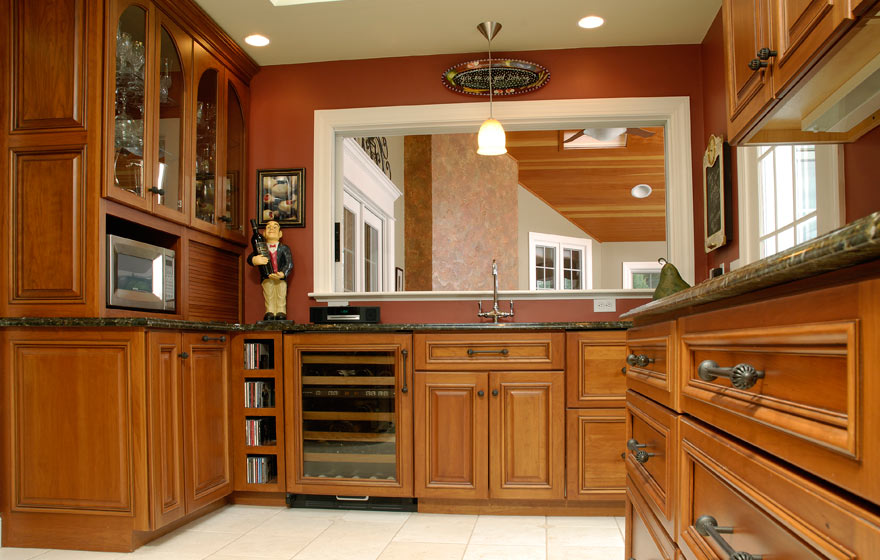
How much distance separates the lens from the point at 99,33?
2621 mm

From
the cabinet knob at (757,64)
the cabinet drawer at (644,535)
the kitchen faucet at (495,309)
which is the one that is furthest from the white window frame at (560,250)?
the cabinet knob at (757,64)

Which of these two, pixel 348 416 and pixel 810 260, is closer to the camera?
pixel 810 260

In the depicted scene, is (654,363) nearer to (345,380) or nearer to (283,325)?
(345,380)

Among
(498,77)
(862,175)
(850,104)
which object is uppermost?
(498,77)

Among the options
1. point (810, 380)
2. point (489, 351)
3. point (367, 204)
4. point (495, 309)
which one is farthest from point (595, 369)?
point (367, 204)

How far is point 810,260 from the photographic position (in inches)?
23.2

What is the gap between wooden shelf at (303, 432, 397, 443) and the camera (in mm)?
3164

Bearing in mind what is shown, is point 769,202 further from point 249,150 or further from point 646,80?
point 249,150

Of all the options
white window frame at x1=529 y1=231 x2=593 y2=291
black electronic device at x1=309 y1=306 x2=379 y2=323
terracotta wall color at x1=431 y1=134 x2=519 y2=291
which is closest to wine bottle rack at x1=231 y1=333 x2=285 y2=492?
black electronic device at x1=309 y1=306 x2=379 y2=323

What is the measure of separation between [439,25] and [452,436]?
2011 millimetres

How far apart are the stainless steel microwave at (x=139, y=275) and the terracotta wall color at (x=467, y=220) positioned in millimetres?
4219

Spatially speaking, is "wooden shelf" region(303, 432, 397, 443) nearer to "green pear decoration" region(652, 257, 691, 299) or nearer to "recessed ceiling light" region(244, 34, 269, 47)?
"green pear decoration" region(652, 257, 691, 299)

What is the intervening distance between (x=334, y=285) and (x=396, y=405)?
3.38ft

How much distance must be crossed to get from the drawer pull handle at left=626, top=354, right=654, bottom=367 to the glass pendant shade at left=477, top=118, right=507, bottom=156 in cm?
198
